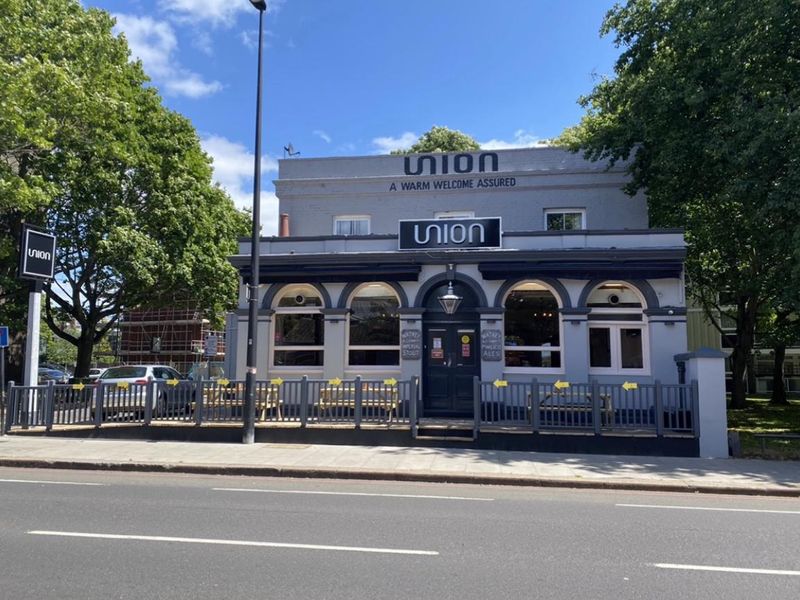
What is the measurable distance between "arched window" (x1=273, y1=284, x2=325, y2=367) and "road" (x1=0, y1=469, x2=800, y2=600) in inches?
290

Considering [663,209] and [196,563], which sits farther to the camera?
[663,209]

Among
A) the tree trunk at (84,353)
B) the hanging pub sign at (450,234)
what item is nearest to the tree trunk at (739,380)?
the hanging pub sign at (450,234)

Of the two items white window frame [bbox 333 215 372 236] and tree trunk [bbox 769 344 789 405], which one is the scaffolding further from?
tree trunk [bbox 769 344 789 405]

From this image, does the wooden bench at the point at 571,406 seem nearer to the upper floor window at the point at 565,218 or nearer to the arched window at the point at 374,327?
the arched window at the point at 374,327

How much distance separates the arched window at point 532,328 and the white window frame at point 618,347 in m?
0.94

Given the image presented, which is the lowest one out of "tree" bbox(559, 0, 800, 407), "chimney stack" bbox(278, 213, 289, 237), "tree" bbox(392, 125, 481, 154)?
"chimney stack" bbox(278, 213, 289, 237)

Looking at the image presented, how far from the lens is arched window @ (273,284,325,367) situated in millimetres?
16328

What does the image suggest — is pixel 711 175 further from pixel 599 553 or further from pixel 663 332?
pixel 599 553

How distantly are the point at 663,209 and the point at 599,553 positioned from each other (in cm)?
1616

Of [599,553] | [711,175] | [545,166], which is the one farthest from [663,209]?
[599,553]

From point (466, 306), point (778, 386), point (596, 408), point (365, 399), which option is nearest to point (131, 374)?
point (365, 399)

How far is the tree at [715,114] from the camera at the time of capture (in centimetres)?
1363

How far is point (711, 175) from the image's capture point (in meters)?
17.0

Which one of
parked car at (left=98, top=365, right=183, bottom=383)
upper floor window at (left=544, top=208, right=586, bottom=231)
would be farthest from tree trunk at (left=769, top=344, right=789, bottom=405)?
parked car at (left=98, top=365, right=183, bottom=383)
